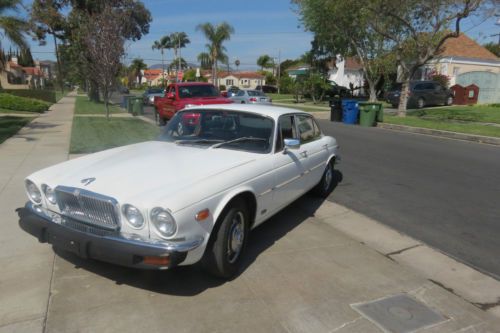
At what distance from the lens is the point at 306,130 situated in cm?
556

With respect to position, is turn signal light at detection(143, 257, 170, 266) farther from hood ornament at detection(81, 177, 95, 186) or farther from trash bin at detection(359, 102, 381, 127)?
trash bin at detection(359, 102, 381, 127)

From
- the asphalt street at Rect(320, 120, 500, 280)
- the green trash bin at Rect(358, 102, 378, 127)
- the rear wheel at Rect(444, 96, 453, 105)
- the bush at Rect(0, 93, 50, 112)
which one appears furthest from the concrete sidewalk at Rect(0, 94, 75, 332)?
the rear wheel at Rect(444, 96, 453, 105)

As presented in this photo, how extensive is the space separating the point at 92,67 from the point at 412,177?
48.2 ft

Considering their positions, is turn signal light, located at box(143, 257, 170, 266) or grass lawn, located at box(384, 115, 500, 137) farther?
grass lawn, located at box(384, 115, 500, 137)

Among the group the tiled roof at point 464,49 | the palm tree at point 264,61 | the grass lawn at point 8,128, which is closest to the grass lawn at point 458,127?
the grass lawn at point 8,128

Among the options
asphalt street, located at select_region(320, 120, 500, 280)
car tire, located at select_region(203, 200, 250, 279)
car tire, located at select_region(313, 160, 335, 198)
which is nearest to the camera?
car tire, located at select_region(203, 200, 250, 279)

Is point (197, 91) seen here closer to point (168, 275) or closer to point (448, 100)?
point (168, 275)

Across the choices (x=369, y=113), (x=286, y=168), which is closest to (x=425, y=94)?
(x=369, y=113)

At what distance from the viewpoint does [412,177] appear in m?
7.91

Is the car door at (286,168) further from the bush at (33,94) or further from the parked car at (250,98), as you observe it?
the bush at (33,94)

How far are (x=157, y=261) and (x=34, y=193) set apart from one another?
1490 millimetres

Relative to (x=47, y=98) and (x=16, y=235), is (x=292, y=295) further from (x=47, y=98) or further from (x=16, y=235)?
(x=47, y=98)

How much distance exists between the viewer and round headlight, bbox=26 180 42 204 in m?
3.66

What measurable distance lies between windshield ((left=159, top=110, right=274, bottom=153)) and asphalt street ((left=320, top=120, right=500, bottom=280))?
2191 millimetres
